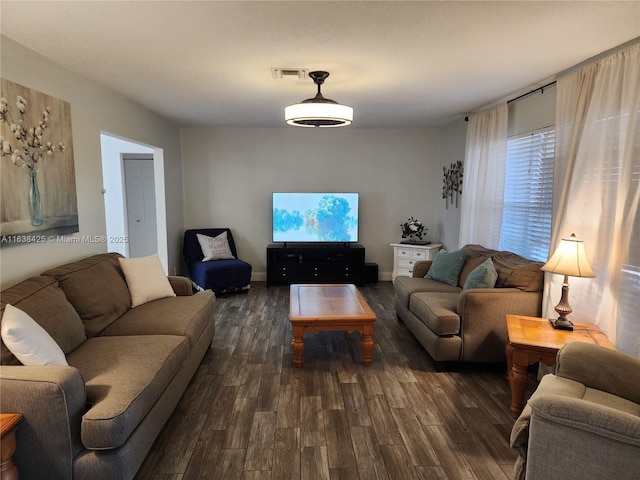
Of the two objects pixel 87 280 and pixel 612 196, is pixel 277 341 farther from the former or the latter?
pixel 612 196

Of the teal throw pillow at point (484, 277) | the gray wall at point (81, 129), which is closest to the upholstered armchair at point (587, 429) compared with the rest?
the teal throw pillow at point (484, 277)

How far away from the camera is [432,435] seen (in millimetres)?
2236

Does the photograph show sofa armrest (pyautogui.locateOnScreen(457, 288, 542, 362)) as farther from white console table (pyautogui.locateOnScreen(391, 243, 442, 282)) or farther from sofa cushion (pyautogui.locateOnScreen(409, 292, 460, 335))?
white console table (pyautogui.locateOnScreen(391, 243, 442, 282))

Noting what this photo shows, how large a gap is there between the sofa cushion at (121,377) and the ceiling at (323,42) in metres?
1.86

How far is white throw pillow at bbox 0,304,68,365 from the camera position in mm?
1727

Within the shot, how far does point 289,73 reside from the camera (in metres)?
3.01

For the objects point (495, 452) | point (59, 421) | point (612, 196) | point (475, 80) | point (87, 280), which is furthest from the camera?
point (475, 80)

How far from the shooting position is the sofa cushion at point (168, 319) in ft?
8.55

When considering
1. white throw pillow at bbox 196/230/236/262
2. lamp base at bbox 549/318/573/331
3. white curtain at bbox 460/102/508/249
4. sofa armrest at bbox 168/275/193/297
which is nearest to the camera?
lamp base at bbox 549/318/573/331

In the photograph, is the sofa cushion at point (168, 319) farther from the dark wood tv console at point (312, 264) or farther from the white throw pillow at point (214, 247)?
the dark wood tv console at point (312, 264)

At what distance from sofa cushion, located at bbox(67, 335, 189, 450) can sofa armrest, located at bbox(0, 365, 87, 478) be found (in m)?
0.07

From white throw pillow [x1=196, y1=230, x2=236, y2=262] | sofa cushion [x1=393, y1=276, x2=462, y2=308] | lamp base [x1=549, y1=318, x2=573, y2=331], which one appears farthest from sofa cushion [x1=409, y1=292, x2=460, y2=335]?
white throw pillow [x1=196, y1=230, x2=236, y2=262]

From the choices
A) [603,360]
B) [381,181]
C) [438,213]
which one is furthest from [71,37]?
[438,213]

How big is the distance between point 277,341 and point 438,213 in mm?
3521
